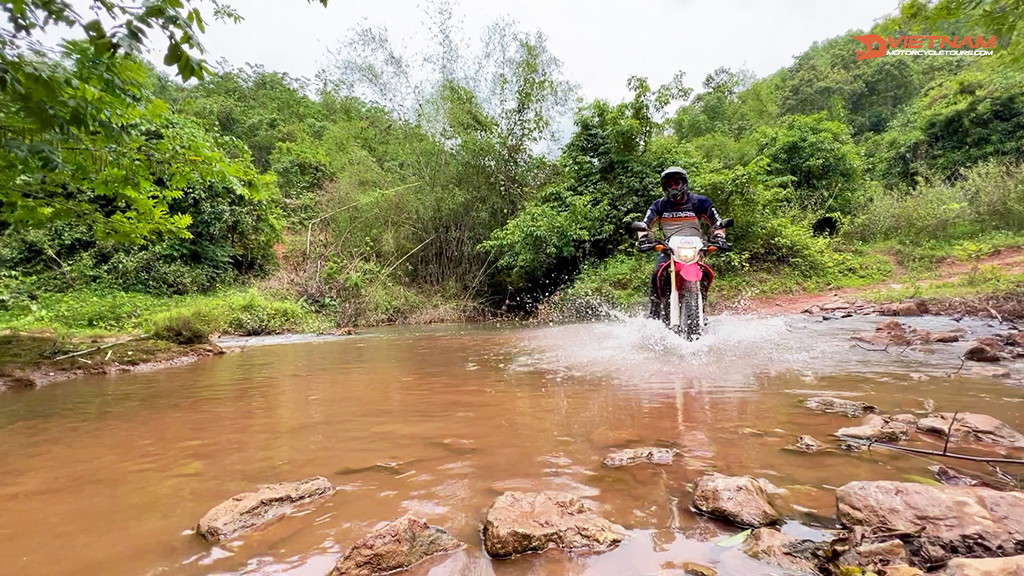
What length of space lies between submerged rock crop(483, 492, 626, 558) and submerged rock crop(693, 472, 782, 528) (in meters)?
0.30

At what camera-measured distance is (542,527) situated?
4.78 feet

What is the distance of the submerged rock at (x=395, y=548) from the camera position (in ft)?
4.37

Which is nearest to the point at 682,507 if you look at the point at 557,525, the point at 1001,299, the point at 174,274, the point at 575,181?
the point at 557,525

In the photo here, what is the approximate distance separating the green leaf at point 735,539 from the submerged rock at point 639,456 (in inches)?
23.4

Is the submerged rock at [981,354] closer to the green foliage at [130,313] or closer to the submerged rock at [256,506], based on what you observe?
the submerged rock at [256,506]

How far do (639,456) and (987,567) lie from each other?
1.12 m

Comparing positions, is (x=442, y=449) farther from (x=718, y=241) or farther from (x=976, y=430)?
(x=718, y=241)

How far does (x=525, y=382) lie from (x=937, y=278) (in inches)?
476

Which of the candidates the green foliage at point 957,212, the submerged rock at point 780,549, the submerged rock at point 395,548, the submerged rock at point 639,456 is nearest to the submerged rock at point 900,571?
the submerged rock at point 780,549

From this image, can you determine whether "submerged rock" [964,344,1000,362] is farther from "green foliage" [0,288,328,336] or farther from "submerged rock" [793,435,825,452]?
"green foliage" [0,288,328,336]

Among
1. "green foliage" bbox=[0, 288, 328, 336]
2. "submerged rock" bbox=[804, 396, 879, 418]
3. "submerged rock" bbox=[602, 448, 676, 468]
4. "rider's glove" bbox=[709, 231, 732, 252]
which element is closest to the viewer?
"submerged rock" bbox=[602, 448, 676, 468]

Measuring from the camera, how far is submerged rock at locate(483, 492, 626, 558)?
141 cm

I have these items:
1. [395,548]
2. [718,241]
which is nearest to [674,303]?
[718,241]

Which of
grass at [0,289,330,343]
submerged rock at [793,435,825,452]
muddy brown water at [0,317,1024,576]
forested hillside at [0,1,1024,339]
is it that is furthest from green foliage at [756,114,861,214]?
submerged rock at [793,435,825,452]
